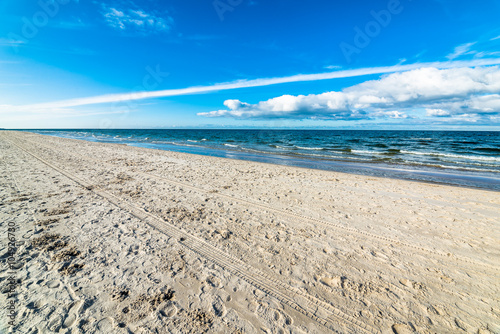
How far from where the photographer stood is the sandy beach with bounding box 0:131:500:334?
2.89m

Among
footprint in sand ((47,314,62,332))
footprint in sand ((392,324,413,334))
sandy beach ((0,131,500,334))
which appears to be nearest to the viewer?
footprint in sand ((47,314,62,332))

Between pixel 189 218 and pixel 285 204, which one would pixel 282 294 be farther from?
pixel 285 204

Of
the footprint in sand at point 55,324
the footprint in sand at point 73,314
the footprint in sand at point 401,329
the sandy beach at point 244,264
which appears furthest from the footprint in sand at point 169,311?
the footprint in sand at point 401,329

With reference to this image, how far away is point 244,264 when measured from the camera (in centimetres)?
403

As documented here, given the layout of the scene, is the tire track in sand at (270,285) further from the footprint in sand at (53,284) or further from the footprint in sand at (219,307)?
the footprint in sand at (53,284)

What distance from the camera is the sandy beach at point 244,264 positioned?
114 inches

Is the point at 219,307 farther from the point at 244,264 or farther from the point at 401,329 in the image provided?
the point at 401,329

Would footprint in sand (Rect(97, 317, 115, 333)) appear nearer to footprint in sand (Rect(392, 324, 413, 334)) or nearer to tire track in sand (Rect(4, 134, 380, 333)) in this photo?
tire track in sand (Rect(4, 134, 380, 333))

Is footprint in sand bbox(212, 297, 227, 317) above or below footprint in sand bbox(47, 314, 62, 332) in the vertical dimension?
below

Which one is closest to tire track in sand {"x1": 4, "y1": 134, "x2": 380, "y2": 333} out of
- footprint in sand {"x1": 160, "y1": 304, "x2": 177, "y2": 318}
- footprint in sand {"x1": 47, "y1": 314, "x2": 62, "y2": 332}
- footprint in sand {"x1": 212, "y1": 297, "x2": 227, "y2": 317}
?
footprint in sand {"x1": 212, "y1": 297, "x2": 227, "y2": 317}

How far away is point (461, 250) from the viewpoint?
15.4 ft

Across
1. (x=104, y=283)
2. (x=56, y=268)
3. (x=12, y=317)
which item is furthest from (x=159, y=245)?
(x=12, y=317)

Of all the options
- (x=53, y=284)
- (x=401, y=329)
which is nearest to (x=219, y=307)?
(x=401, y=329)

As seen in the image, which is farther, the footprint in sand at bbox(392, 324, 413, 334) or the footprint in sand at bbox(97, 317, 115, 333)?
the footprint in sand at bbox(392, 324, 413, 334)
